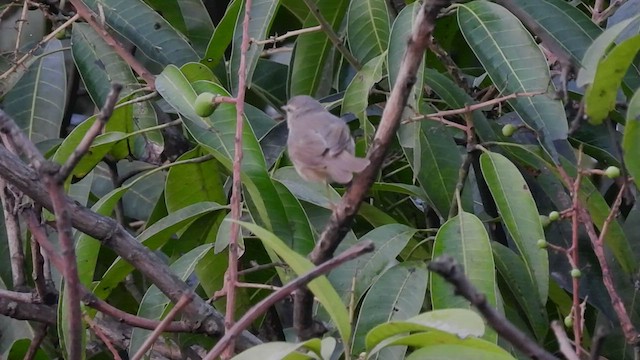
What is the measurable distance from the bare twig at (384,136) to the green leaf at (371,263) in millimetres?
348

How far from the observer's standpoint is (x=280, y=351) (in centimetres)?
141

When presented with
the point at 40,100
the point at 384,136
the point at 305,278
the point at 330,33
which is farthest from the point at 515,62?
the point at 40,100

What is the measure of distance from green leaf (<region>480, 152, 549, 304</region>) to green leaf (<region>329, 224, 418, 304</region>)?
0.65 ft

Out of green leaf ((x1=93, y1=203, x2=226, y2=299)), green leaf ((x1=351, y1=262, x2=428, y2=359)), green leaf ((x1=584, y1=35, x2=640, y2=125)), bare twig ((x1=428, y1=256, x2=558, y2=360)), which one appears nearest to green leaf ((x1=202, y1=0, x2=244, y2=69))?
green leaf ((x1=93, y1=203, x2=226, y2=299))

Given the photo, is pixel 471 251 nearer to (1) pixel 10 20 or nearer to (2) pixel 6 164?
(2) pixel 6 164

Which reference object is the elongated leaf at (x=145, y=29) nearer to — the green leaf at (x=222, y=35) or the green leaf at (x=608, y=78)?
the green leaf at (x=222, y=35)

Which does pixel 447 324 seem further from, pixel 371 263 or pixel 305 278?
pixel 371 263

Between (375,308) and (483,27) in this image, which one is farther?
(483,27)

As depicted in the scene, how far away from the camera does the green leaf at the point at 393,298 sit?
6.17ft

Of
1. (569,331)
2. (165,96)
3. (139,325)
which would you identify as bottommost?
(569,331)

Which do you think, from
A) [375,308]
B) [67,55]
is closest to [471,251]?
[375,308]

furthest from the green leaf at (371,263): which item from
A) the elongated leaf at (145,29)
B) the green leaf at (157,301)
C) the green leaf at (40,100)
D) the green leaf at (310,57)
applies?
the green leaf at (40,100)

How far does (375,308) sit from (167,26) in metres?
1.06

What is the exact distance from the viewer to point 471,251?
1921mm
